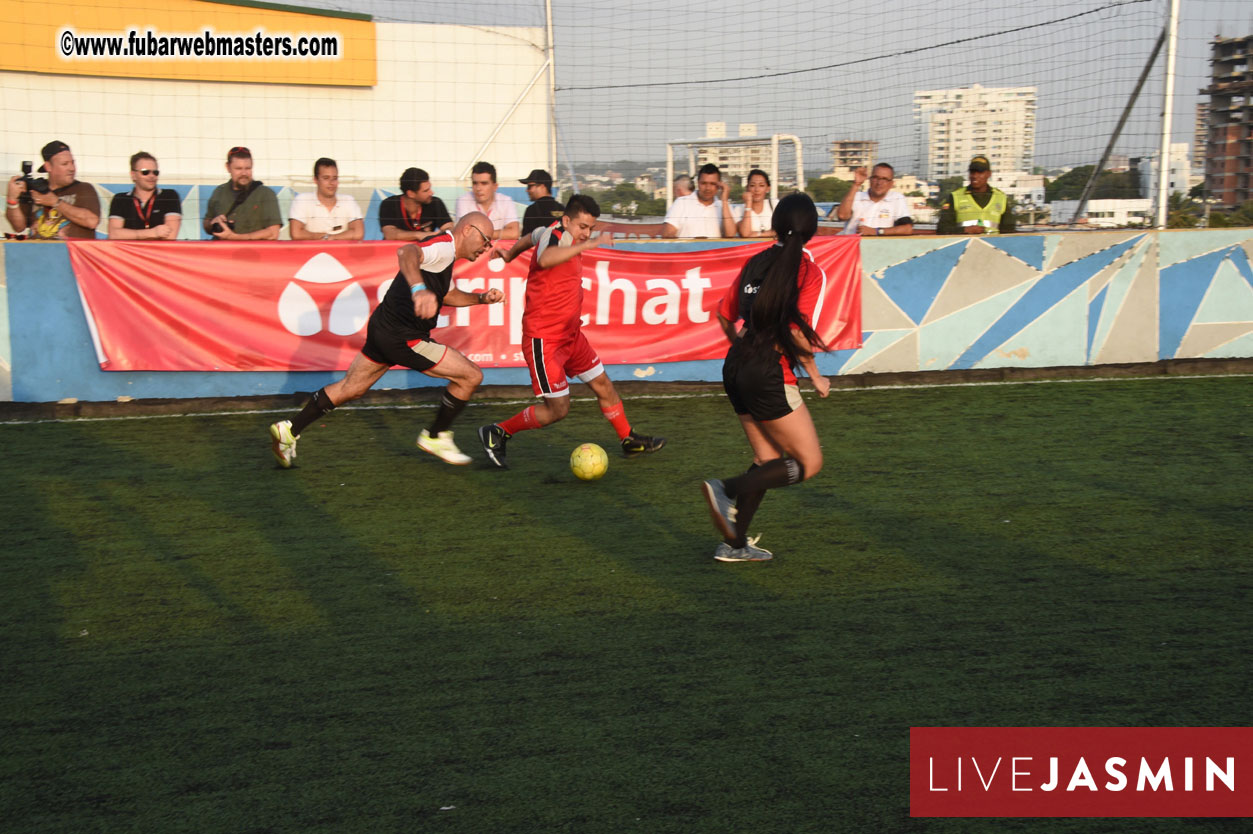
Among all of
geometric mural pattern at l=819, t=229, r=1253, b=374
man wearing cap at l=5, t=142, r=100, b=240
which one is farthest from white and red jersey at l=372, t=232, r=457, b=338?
geometric mural pattern at l=819, t=229, r=1253, b=374

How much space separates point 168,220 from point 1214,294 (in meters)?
9.98

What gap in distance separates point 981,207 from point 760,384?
6.84 meters

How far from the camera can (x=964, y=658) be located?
4.44m

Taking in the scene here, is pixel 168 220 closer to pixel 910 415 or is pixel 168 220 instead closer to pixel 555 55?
pixel 555 55

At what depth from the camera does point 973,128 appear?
11641 mm

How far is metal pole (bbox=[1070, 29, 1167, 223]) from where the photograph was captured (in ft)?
37.1

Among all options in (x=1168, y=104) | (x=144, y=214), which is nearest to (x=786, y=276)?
(x=144, y=214)

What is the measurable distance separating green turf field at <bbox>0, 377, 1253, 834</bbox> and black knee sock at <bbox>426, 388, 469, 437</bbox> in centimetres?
30

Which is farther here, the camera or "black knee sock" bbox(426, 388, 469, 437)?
the camera

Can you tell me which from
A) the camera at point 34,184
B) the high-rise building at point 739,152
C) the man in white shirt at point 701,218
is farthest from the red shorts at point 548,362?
the camera at point 34,184

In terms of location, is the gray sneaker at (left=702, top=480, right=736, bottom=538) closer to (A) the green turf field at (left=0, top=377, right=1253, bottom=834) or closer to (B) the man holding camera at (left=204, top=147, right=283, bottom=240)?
(A) the green turf field at (left=0, top=377, right=1253, bottom=834)

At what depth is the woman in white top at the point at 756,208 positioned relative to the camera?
11.2 m

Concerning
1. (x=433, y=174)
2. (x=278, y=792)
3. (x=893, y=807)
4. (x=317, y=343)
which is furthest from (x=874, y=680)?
(x=433, y=174)

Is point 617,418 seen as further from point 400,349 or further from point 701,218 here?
point 701,218
